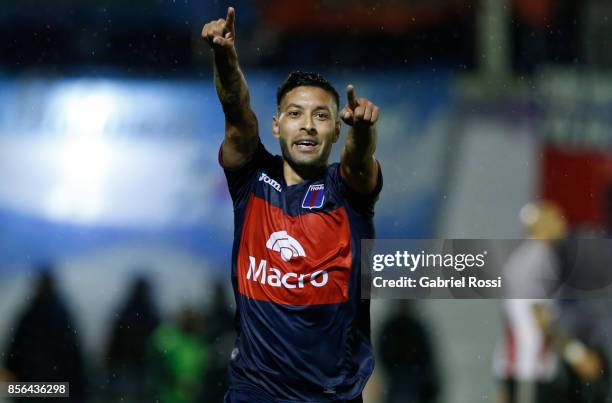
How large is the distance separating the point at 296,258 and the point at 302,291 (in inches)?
5.1

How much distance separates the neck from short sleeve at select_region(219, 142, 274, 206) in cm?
11

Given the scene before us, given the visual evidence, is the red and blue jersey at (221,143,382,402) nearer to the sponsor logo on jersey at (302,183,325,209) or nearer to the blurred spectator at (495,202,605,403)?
the sponsor logo on jersey at (302,183,325,209)

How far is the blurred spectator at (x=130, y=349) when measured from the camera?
7.86m

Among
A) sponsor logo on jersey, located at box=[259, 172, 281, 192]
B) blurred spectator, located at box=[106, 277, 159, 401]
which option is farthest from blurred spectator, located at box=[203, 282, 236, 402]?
sponsor logo on jersey, located at box=[259, 172, 281, 192]

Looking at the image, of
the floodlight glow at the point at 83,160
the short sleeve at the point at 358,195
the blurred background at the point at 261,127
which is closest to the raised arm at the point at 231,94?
the short sleeve at the point at 358,195

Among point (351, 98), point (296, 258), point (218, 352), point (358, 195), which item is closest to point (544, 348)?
point (218, 352)

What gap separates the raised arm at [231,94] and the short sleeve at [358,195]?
0.36 meters

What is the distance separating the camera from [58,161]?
9.02 m

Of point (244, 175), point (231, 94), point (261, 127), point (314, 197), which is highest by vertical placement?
point (261, 127)

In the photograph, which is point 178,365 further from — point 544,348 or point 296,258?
point 296,258

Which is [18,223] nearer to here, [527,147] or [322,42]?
[322,42]

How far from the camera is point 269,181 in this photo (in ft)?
13.5

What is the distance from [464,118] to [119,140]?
298 centimetres

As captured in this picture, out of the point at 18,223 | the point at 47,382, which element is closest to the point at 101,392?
the point at 47,382
